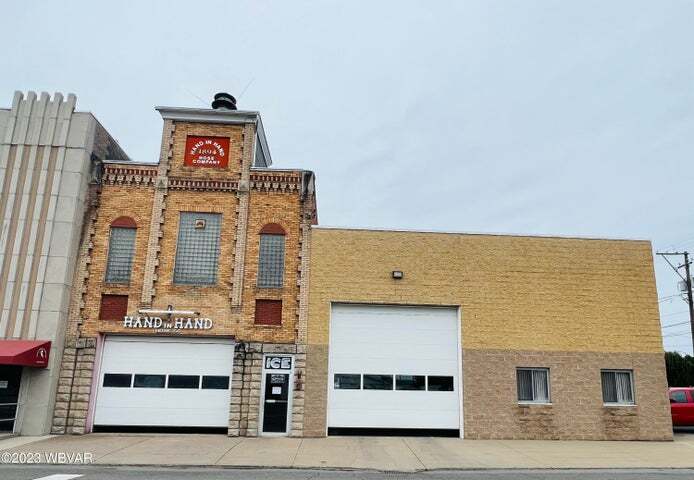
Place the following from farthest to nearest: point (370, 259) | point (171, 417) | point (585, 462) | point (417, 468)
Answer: point (370, 259) → point (171, 417) → point (585, 462) → point (417, 468)

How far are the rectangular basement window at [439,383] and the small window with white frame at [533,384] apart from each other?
7.24 feet

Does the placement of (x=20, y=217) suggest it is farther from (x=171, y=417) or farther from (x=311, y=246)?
(x=311, y=246)

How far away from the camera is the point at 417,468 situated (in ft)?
39.5

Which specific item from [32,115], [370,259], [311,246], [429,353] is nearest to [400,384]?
[429,353]

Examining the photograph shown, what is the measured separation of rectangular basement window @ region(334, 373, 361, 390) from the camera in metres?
17.4

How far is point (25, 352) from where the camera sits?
15648 mm

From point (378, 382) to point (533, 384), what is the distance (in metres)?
5.01

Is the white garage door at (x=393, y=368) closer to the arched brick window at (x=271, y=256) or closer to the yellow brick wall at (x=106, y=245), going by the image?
the arched brick window at (x=271, y=256)

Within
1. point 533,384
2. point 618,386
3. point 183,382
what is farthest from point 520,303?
point 183,382

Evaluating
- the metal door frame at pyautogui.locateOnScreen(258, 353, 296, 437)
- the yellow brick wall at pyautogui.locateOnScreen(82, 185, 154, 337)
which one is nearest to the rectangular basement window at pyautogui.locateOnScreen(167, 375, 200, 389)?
the metal door frame at pyautogui.locateOnScreen(258, 353, 296, 437)

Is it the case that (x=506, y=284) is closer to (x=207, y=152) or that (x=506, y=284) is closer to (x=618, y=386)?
(x=618, y=386)

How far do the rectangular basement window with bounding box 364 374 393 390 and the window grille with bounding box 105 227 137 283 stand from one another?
8.42 m

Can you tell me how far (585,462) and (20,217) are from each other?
17707mm

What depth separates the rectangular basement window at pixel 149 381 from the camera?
56.7 feet
